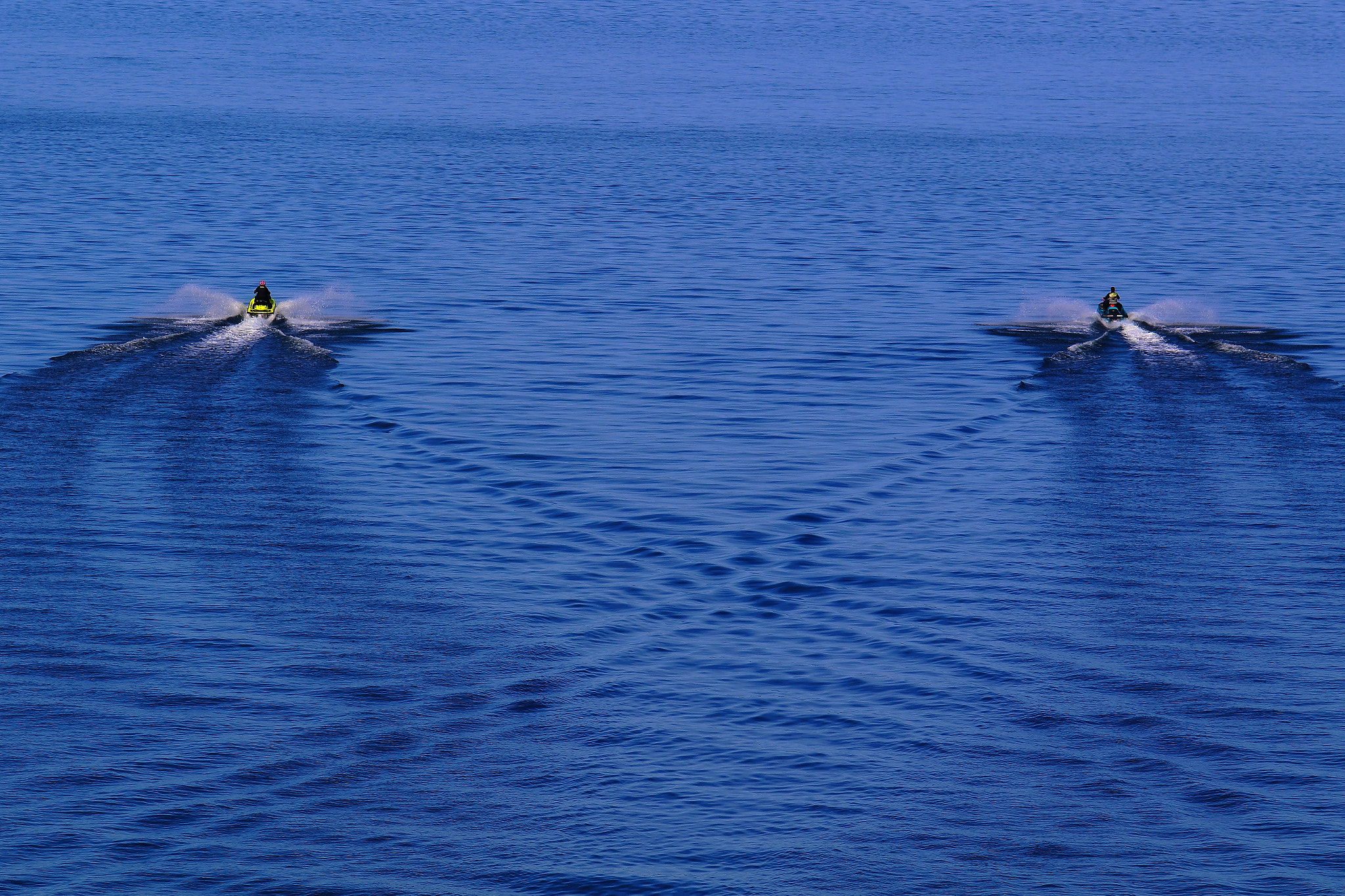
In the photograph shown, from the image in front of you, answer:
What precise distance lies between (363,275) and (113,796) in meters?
43.7

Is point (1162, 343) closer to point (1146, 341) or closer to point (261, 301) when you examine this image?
point (1146, 341)

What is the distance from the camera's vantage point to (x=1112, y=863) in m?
20.0

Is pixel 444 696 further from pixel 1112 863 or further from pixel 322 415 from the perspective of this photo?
pixel 322 415

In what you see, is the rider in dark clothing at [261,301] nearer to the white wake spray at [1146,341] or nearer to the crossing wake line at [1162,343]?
the crossing wake line at [1162,343]

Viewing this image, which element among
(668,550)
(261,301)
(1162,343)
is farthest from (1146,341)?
(261,301)

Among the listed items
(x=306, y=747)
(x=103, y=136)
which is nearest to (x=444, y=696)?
(x=306, y=747)

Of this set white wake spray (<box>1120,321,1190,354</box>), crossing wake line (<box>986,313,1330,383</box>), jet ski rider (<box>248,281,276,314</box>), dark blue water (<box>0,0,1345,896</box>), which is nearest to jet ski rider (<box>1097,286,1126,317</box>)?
crossing wake line (<box>986,313,1330,383</box>)

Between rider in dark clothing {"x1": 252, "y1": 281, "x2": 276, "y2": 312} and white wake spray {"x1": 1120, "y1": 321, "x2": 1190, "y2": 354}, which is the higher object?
rider in dark clothing {"x1": 252, "y1": 281, "x2": 276, "y2": 312}

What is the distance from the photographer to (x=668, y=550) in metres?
31.1

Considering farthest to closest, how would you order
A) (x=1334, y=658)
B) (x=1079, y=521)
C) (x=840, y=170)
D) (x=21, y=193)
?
(x=840, y=170), (x=21, y=193), (x=1079, y=521), (x=1334, y=658)

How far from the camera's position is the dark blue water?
20672 millimetres

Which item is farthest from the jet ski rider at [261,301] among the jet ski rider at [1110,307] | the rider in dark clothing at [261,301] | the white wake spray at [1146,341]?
the white wake spray at [1146,341]

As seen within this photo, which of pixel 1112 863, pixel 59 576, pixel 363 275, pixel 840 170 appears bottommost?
pixel 1112 863

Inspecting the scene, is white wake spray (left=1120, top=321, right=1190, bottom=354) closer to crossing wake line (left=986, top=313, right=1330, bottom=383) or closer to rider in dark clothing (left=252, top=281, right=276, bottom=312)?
crossing wake line (left=986, top=313, right=1330, bottom=383)
